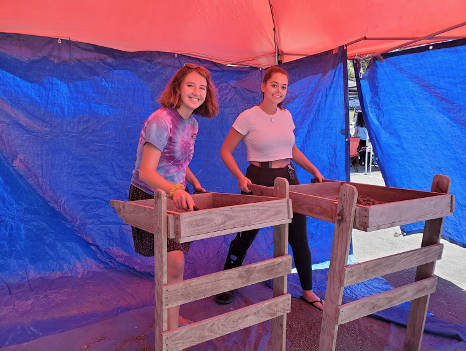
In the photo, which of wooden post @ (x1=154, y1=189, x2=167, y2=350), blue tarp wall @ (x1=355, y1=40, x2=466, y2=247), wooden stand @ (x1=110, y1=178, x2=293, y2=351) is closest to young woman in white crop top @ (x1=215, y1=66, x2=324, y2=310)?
wooden stand @ (x1=110, y1=178, x2=293, y2=351)

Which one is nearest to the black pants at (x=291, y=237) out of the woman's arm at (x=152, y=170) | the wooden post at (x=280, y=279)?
the wooden post at (x=280, y=279)

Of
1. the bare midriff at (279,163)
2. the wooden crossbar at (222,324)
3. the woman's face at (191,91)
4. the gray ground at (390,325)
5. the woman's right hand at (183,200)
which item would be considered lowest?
the gray ground at (390,325)

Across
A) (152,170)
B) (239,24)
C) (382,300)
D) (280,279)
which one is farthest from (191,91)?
(239,24)

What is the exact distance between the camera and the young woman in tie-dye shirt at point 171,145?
1.94 meters

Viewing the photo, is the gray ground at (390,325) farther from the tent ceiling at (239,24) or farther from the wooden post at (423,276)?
the tent ceiling at (239,24)

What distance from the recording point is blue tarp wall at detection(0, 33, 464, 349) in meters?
2.89

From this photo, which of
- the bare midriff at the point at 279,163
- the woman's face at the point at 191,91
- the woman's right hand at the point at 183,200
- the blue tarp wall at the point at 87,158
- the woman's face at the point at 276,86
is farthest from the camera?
the blue tarp wall at the point at 87,158

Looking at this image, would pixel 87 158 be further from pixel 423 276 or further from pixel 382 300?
pixel 423 276

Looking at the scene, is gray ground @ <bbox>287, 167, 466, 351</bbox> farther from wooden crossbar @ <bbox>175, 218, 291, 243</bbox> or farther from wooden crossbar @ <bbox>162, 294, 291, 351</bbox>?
wooden crossbar @ <bbox>175, 218, 291, 243</bbox>

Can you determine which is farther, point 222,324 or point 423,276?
point 423,276

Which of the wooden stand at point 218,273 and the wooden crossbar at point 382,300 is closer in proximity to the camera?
the wooden stand at point 218,273

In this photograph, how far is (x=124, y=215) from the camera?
1.92 meters

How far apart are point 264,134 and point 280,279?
1.05 metres

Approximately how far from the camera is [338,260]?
1.85 metres
